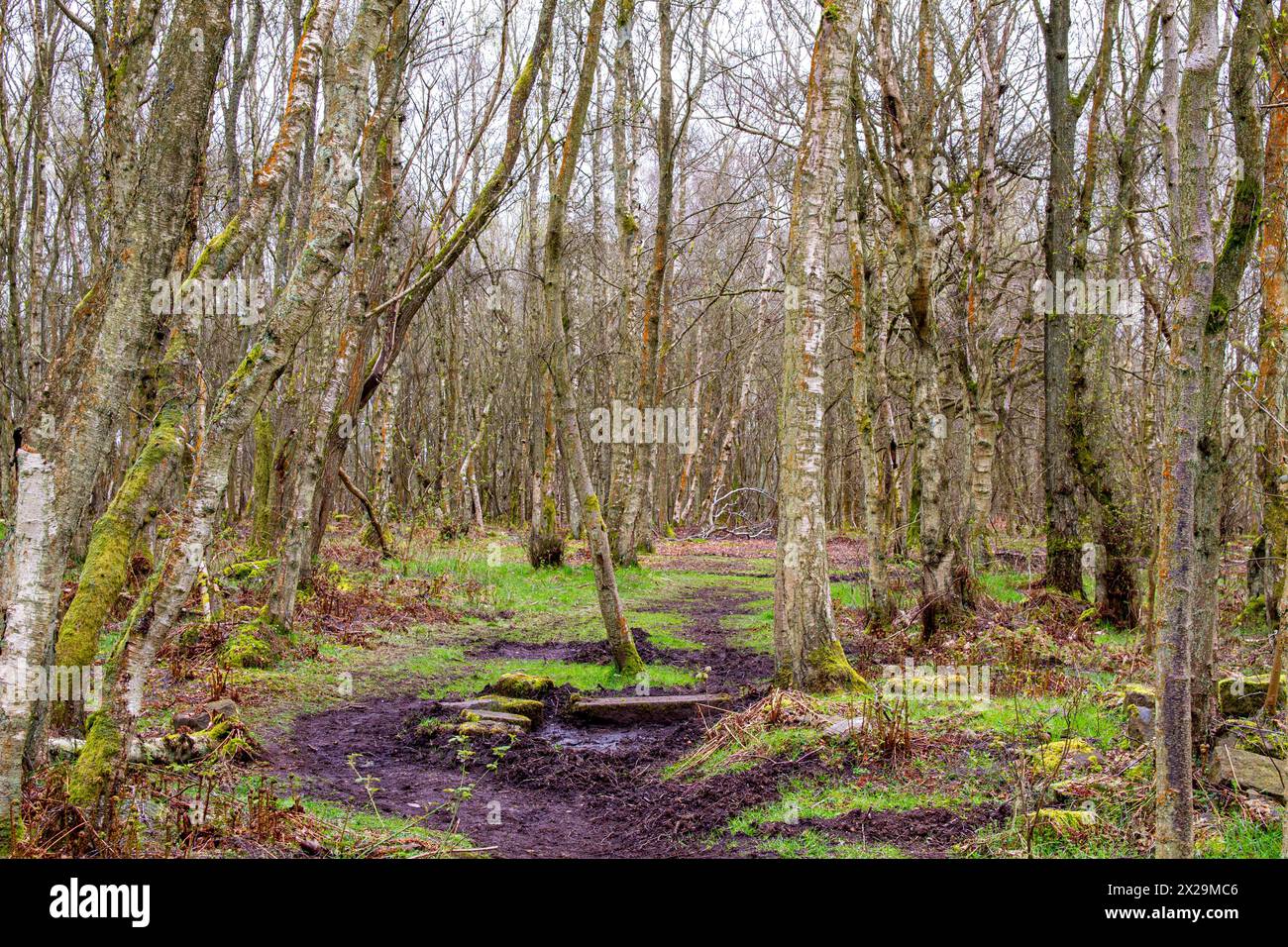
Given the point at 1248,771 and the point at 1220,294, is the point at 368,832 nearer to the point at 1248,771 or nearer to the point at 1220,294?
the point at 1248,771

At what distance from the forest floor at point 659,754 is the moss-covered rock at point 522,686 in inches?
8.3

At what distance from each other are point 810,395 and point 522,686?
11.6ft

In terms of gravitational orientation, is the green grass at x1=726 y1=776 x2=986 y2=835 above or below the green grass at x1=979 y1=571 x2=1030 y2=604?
below

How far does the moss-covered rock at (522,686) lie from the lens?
25.3ft

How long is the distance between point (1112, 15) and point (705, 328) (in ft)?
66.0

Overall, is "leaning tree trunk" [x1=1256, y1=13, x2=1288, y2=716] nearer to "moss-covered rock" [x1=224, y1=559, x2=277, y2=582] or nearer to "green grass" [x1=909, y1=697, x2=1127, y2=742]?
"green grass" [x1=909, y1=697, x2=1127, y2=742]

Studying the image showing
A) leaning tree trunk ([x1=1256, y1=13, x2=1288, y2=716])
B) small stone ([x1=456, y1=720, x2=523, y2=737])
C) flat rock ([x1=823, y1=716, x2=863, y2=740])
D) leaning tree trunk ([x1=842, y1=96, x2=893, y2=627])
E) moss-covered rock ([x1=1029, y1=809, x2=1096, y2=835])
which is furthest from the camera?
leaning tree trunk ([x1=842, y1=96, x2=893, y2=627])

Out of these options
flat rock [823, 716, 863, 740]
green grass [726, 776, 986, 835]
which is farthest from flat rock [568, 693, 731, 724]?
green grass [726, 776, 986, 835]

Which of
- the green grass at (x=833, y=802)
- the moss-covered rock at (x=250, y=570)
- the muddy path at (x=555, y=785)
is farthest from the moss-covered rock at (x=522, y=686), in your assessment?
the green grass at (x=833, y=802)

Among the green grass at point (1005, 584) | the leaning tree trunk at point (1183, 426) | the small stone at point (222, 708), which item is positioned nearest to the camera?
the leaning tree trunk at point (1183, 426)

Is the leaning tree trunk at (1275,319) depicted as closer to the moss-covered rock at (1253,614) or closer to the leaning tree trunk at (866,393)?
the moss-covered rock at (1253,614)

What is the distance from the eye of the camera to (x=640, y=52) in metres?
18.0

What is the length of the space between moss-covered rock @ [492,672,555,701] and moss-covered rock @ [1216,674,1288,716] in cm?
504

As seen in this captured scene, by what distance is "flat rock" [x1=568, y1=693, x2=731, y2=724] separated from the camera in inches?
283
